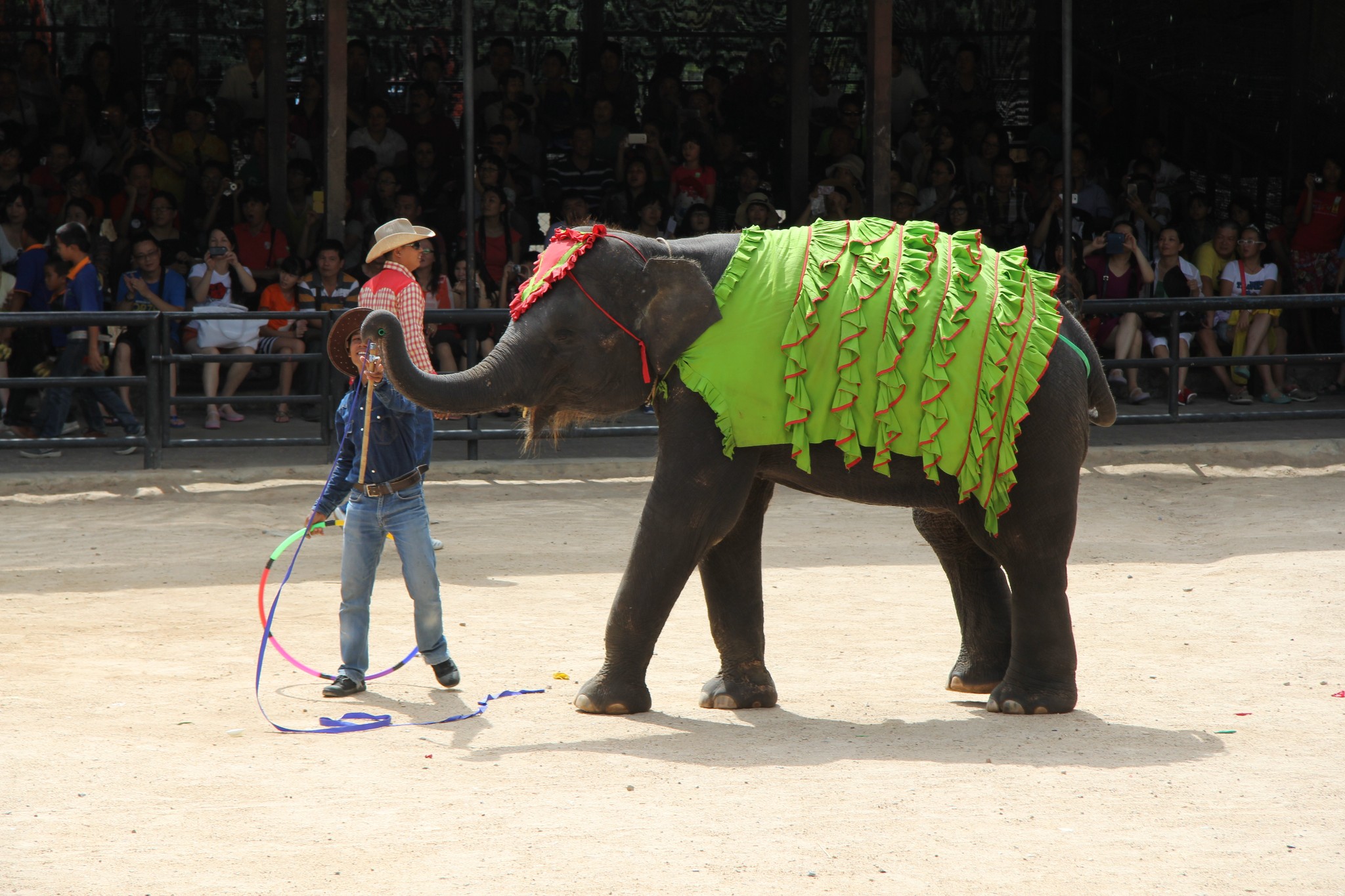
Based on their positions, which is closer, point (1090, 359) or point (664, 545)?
point (664, 545)

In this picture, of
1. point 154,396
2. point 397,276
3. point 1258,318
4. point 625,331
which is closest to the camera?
point 625,331

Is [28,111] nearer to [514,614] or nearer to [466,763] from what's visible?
[514,614]

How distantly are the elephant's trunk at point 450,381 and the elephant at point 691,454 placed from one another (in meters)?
0.01

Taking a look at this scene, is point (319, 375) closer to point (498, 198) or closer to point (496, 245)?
point (496, 245)

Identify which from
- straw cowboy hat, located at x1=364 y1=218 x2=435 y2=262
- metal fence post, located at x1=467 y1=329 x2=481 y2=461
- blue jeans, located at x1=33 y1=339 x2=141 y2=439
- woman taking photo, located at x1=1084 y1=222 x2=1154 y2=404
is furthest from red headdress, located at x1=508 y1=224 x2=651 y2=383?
woman taking photo, located at x1=1084 y1=222 x2=1154 y2=404

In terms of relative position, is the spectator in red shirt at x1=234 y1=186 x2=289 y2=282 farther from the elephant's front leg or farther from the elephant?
the elephant's front leg

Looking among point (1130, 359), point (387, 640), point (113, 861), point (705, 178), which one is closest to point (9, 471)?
point (387, 640)

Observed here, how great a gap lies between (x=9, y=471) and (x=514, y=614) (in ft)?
14.8

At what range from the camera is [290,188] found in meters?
12.8

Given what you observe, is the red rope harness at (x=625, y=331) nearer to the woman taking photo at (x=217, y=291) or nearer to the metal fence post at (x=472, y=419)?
the metal fence post at (x=472, y=419)

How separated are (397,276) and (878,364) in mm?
2029

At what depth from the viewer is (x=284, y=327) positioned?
11.3 metres

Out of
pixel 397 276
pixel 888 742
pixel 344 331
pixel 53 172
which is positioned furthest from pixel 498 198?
pixel 888 742

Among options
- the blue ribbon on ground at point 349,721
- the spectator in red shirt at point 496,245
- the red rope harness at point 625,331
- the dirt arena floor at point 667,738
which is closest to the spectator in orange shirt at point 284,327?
the spectator in red shirt at point 496,245
